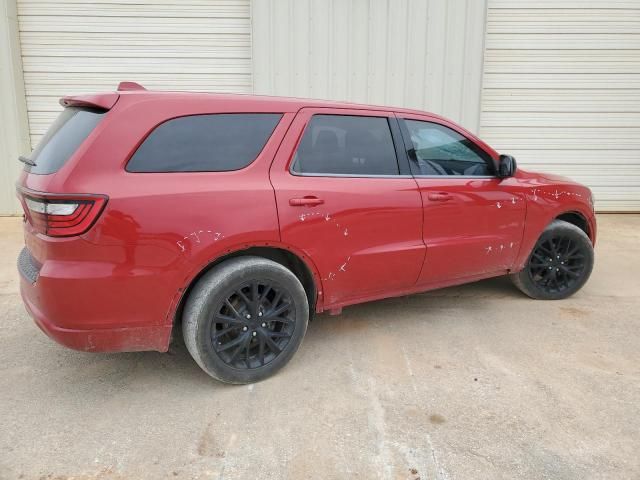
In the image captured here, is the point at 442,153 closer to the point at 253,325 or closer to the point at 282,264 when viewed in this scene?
the point at 282,264

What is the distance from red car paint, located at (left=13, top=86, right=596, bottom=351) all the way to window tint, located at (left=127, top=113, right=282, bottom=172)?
0.13 ft

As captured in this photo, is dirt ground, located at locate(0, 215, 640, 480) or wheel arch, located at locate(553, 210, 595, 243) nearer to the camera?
dirt ground, located at locate(0, 215, 640, 480)

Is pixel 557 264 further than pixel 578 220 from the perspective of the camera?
No

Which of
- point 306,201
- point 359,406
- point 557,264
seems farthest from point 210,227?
point 557,264

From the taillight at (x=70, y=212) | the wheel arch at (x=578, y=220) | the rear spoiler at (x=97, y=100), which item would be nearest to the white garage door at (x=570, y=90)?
the wheel arch at (x=578, y=220)

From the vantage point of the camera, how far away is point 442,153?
381cm

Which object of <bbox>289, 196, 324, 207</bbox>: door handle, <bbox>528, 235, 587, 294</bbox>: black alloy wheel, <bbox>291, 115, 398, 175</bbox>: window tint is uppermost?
<bbox>291, 115, 398, 175</bbox>: window tint

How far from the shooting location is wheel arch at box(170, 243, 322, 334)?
2.87 meters

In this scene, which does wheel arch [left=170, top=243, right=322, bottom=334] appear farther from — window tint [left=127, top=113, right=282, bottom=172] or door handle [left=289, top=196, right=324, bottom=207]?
window tint [left=127, top=113, right=282, bottom=172]

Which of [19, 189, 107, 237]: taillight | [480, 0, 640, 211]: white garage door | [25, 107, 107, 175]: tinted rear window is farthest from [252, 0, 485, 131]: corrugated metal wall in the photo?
[19, 189, 107, 237]: taillight

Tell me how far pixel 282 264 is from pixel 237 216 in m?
0.53

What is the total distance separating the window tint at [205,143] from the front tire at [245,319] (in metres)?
0.57

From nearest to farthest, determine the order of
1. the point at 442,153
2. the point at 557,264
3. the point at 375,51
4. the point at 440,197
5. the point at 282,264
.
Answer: the point at 282,264
the point at 440,197
the point at 442,153
the point at 557,264
the point at 375,51

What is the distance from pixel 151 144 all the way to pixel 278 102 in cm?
84
